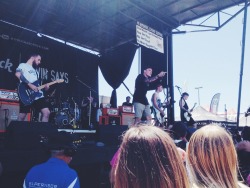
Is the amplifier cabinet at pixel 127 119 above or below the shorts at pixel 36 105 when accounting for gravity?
below

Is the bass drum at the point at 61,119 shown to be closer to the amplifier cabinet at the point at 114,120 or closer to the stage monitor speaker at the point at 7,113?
the stage monitor speaker at the point at 7,113

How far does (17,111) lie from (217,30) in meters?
6.89

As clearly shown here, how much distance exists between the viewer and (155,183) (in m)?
0.96

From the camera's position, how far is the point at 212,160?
4.36 ft

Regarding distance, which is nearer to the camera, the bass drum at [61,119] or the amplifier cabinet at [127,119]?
the bass drum at [61,119]

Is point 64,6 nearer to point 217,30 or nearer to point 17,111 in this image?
point 17,111

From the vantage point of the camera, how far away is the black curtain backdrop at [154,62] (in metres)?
9.40

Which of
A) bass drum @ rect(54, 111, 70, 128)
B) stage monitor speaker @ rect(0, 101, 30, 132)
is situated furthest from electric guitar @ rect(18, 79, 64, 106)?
bass drum @ rect(54, 111, 70, 128)

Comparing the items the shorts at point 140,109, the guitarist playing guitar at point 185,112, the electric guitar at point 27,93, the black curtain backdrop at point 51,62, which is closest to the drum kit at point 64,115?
the black curtain backdrop at point 51,62

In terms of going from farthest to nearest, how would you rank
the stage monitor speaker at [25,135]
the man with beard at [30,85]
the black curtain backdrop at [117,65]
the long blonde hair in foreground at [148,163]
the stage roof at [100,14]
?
1. the black curtain backdrop at [117,65]
2. the stage roof at [100,14]
3. the man with beard at [30,85]
4. the stage monitor speaker at [25,135]
5. the long blonde hair in foreground at [148,163]

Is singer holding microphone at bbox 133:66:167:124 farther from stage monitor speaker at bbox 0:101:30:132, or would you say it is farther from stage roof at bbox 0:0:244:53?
stage monitor speaker at bbox 0:101:30:132

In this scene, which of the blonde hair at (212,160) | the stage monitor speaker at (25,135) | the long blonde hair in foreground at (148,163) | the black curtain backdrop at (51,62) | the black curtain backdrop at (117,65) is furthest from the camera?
the black curtain backdrop at (117,65)

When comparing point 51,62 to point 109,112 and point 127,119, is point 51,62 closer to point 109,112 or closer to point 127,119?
point 109,112

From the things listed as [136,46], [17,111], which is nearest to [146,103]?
[17,111]
